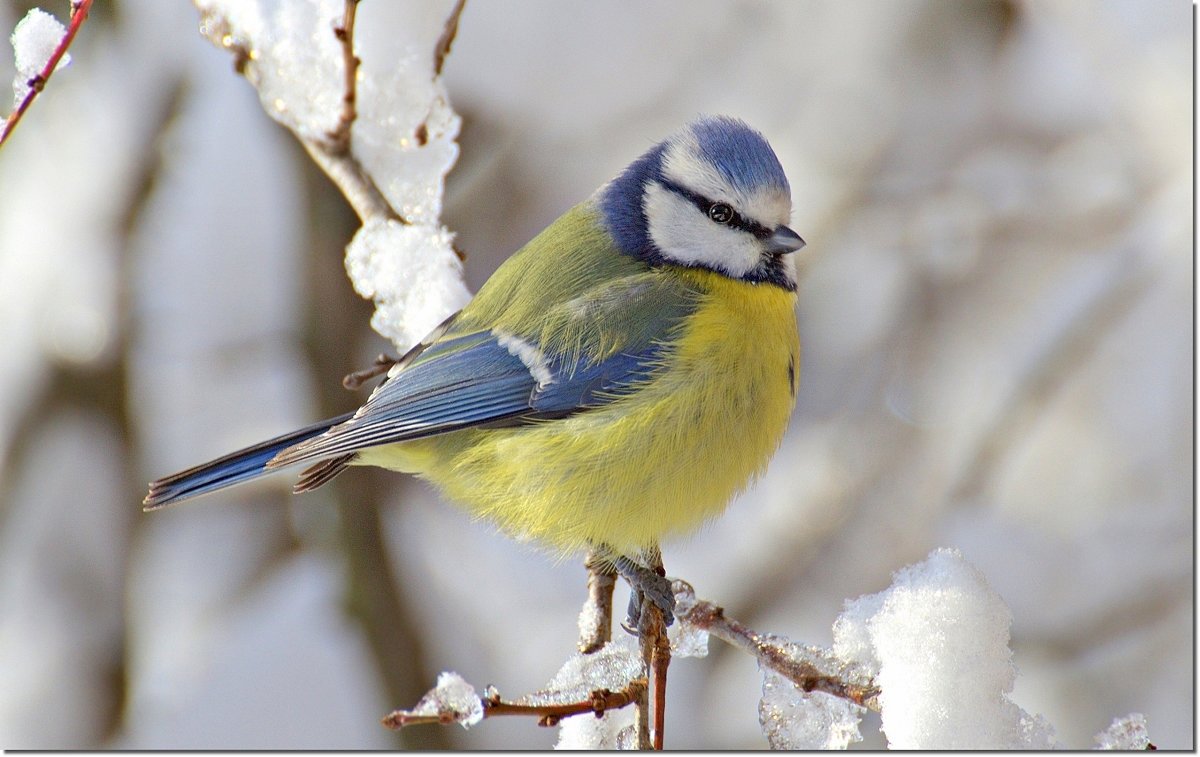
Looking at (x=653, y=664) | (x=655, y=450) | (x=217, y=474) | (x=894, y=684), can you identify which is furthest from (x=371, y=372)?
(x=894, y=684)

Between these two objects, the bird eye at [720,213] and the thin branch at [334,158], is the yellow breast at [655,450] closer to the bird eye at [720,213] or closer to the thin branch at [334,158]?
the bird eye at [720,213]

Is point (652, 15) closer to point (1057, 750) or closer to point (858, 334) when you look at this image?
point (858, 334)

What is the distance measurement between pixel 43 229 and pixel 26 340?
29cm

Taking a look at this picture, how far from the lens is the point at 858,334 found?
113 inches

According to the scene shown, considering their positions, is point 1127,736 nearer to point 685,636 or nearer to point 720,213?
point 685,636

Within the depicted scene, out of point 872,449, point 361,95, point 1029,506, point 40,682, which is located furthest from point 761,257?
point 40,682

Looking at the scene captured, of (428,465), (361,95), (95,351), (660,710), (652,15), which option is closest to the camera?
(660,710)

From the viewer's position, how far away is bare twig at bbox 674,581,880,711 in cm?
115

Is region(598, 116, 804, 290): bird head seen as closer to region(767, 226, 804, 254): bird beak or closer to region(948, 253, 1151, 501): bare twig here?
region(767, 226, 804, 254): bird beak

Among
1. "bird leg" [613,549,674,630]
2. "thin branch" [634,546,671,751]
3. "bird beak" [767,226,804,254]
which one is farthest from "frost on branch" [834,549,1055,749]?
"bird beak" [767,226,804,254]

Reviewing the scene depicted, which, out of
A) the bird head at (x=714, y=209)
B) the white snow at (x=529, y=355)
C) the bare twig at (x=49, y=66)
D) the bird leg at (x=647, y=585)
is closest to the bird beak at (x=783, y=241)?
the bird head at (x=714, y=209)

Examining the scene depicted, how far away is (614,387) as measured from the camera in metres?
1.53

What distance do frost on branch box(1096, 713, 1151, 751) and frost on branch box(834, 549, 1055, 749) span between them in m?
0.06

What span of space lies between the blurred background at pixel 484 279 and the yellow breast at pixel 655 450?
1.05m
